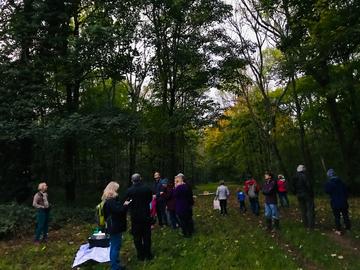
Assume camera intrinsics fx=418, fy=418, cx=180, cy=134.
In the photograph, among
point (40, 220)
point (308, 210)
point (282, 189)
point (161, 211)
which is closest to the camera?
point (40, 220)

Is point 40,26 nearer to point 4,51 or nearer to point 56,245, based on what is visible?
point 4,51

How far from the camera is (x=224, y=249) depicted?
11273mm

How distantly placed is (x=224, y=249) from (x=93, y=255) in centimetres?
347

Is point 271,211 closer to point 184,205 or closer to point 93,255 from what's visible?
point 184,205

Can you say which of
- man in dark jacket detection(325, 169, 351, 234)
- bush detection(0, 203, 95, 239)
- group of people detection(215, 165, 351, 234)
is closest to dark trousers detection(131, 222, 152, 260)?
group of people detection(215, 165, 351, 234)

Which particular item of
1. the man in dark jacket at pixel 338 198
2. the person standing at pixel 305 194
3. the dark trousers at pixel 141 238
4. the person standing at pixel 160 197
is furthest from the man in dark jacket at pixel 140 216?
the man in dark jacket at pixel 338 198

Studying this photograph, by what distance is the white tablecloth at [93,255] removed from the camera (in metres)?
10.6

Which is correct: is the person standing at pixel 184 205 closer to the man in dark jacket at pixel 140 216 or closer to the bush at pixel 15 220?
the man in dark jacket at pixel 140 216

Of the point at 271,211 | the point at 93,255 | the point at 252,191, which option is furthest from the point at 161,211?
the point at 252,191

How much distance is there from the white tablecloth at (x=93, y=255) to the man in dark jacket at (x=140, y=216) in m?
0.88

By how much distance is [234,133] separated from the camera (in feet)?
168

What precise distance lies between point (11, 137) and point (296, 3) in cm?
1445

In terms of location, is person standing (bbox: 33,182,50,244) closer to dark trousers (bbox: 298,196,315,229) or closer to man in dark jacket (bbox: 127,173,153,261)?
man in dark jacket (bbox: 127,173,153,261)

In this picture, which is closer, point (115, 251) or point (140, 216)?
point (115, 251)
